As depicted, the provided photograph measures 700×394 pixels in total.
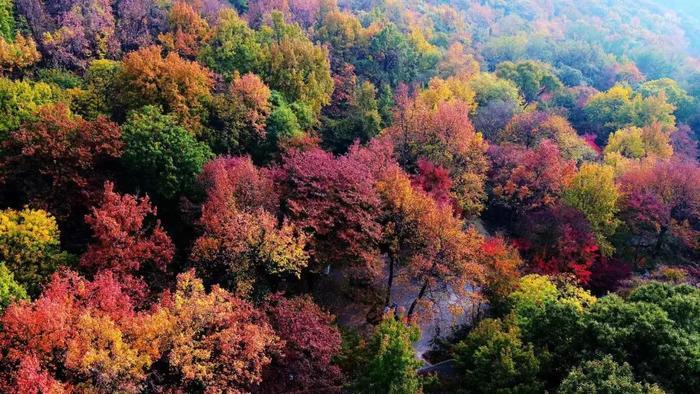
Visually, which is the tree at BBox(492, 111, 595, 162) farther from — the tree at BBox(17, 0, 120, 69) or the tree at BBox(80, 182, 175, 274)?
the tree at BBox(17, 0, 120, 69)

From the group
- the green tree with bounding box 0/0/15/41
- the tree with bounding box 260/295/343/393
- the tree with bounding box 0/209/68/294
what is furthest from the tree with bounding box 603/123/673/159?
the green tree with bounding box 0/0/15/41

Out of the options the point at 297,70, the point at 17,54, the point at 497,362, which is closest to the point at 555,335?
the point at 497,362

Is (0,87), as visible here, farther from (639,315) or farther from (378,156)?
(639,315)

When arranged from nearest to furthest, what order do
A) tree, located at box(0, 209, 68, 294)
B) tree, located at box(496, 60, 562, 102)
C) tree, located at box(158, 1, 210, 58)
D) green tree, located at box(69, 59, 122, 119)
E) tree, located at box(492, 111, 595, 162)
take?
tree, located at box(0, 209, 68, 294) → green tree, located at box(69, 59, 122, 119) → tree, located at box(158, 1, 210, 58) → tree, located at box(492, 111, 595, 162) → tree, located at box(496, 60, 562, 102)

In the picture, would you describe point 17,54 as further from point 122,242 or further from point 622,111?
point 622,111

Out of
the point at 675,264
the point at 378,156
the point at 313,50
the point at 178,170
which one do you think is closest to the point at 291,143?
the point at 378,156

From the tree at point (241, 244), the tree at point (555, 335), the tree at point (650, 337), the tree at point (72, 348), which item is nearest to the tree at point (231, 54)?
the tree at point (241, 244)

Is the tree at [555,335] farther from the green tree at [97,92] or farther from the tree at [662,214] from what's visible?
the green tree at [97,92]
